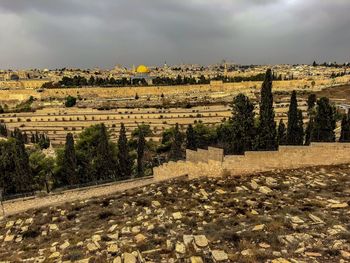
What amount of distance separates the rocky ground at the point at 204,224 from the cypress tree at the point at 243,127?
6038 mm

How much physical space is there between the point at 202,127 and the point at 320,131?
1792 cm

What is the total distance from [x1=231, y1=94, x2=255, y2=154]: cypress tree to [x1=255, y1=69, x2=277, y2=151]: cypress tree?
0.44 meters

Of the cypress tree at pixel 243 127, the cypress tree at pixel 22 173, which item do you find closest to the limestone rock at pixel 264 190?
the cypress tree at pixel 243 127

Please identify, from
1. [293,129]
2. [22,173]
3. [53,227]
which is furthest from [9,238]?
[293,129]

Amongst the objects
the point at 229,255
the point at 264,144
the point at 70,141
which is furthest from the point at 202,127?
the point at 229,255

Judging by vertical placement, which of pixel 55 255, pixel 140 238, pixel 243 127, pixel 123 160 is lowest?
pixel 123 160

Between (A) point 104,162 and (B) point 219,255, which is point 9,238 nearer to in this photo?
(B) point 219,255

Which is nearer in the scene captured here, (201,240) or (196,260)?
(196,260)

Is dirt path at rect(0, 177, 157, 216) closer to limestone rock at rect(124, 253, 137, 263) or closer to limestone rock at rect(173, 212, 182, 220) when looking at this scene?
limestone rock at rect(173, 212, 182, 220)

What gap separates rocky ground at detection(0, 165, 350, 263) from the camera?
6875 mm

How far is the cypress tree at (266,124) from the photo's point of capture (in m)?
18.1

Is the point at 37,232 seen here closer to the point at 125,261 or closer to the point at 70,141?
the point at 125,261

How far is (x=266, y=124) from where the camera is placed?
18.6m

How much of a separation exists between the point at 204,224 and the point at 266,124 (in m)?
11.2
